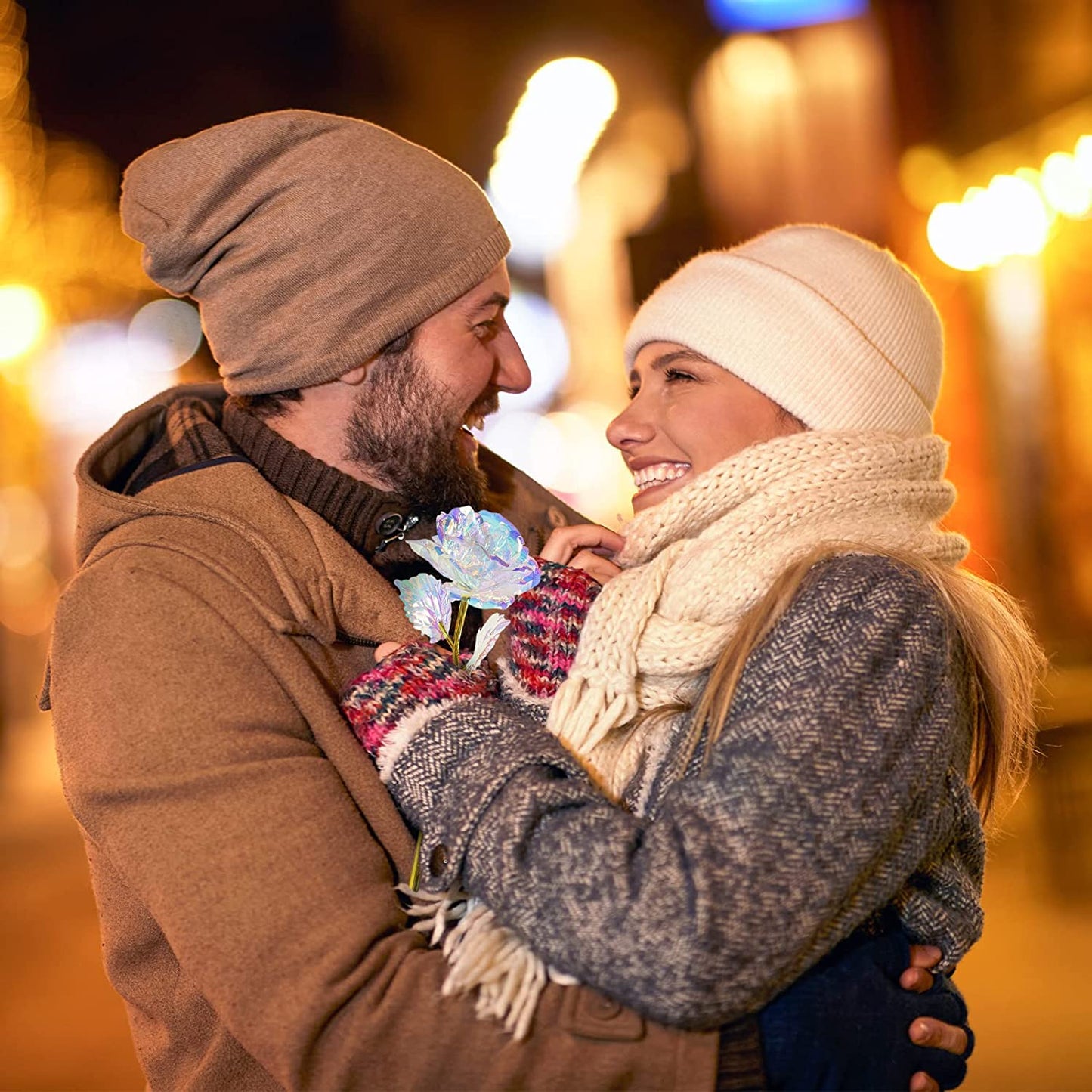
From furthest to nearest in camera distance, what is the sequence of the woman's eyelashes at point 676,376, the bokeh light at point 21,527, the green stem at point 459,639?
the bokeh light at point 21,527, the woman's eyelashes at point 676,376, the green stem at point 459,639

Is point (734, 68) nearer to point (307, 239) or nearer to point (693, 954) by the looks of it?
point (307, 239)

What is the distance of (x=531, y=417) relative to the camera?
78.6 ft

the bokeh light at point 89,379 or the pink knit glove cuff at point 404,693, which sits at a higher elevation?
the pink knit glove cuff at point 404,693

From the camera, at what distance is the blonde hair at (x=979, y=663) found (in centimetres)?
185

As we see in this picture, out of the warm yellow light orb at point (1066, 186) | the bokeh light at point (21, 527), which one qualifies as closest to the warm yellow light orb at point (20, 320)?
the bokeh light at point (21, 527)

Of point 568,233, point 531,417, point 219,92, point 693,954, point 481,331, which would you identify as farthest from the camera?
point 531,417

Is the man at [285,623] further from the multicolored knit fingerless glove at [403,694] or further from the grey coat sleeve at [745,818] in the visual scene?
the grey coat sleeve at [745,818]

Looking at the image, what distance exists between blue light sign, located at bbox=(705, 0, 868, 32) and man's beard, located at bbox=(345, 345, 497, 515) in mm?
7987

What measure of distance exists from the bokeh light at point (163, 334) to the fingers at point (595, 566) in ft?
45.3

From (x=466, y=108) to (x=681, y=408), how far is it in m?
12.9

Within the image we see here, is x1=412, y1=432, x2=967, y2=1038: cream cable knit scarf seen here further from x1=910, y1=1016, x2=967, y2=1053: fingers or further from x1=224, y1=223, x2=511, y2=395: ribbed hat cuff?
x1=224, y1=223, x2=511, y2=395: ribbed hat cuff

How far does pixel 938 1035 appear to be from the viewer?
1883 millimetres

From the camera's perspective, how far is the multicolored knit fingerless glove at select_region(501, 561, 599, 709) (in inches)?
83.6

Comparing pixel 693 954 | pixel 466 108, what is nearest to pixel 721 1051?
pixel 693 954
